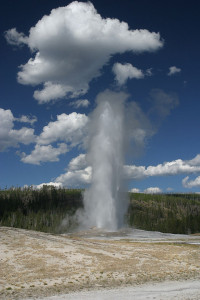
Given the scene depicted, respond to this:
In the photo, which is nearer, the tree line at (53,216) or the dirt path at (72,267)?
the dirt path at (72,267)

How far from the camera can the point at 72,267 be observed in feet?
96.0

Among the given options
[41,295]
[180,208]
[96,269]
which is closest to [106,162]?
[96,269]

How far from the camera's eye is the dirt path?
2367 cm

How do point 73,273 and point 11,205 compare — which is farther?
point 11,205

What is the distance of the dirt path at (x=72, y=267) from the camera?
2367 centimetres

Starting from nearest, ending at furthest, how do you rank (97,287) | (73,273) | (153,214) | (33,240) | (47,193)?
(97,287)
(73,273)
(33,240)
(153,214)
(47,193)

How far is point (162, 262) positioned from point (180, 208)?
15939cm

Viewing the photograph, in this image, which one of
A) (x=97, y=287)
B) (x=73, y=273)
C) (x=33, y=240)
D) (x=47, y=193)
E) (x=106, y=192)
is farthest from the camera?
(x=47, y=193)

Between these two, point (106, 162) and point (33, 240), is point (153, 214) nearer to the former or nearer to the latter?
point (106, 162)

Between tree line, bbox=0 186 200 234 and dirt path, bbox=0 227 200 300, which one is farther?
tree line, bbox=0 186 200 234

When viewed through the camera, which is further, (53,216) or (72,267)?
(53,216)

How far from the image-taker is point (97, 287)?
2350 cm

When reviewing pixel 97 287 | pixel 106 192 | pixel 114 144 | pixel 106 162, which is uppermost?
pixel 114 144

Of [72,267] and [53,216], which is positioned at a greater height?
[53,216]
